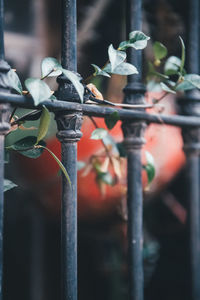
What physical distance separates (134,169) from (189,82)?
0.23 m

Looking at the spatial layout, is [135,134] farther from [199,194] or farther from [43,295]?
[43,295]

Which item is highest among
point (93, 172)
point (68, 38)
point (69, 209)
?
point (68, 38)

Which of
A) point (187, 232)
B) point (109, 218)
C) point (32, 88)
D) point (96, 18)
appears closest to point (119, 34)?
point (96, 18)

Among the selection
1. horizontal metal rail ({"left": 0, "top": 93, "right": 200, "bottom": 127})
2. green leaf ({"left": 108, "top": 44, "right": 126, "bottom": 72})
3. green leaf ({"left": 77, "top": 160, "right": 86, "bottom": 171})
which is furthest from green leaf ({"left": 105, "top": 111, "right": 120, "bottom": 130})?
green leaf ({"left": 77, "top": 160, "right": 86, "bottom": 171})

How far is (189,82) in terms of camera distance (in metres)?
0.92

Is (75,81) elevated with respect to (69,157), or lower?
elevated

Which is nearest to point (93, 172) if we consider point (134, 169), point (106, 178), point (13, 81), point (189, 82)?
point (106, 178)

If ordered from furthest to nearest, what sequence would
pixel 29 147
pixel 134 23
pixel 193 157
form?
pixel 193 157 → pixel 134 23 → pixel 29 147

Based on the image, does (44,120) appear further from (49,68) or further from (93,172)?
(93,172)

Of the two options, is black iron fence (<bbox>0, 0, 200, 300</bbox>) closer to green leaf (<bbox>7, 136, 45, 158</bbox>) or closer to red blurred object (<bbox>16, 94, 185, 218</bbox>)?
green leaf (<bbox>7, 136, 45, 158</bbox>)

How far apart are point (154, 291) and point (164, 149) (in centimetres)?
57

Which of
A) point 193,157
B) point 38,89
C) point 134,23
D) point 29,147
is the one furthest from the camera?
point 193,157

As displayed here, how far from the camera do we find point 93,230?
1323 millimetres

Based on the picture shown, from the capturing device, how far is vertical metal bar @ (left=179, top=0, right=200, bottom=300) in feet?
3.42
